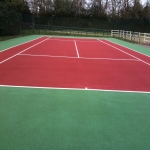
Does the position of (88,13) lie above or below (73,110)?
above

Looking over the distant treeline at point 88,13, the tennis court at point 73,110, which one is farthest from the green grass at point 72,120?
the distant treeline at point 88,13

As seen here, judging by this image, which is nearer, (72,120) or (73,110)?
(72,120)

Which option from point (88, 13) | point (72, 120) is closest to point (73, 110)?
point (72, 120)

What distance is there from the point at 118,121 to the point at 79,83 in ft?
8.93

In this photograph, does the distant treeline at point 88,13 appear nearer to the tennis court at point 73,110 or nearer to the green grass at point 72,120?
the tennis court at point 73,110

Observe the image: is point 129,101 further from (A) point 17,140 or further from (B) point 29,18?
(B) point 29,18

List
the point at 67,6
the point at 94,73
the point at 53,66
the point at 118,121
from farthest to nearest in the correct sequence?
the point at 67,6, the point at 53,66, the point at 94,73, the point at 118,121

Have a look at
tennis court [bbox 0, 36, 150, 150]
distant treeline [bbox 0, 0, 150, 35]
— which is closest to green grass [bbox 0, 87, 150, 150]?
tennis court [bbox 0, 36, 150, 150]

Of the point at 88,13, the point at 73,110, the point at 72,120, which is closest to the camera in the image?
the point at 72,120

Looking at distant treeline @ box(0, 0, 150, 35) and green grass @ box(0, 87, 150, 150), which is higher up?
distant treeline @ box(0, 0, 150, 35)

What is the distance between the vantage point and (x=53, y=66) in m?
9.22

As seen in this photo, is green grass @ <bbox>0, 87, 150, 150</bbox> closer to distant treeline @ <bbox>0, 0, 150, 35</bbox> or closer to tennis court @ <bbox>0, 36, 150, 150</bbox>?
tennis court @ <bbox>0, 36, 150, 150</bbox>

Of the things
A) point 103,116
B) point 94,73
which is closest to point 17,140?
point 103,116

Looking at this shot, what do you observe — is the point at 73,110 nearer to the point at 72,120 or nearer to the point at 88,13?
the point at 72,120
